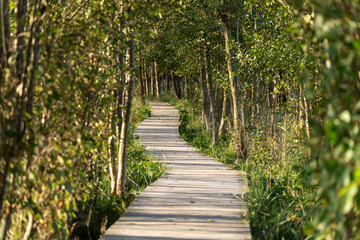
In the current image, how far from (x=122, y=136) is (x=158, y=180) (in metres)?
1.48

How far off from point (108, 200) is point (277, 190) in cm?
259

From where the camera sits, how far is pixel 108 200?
621 cm

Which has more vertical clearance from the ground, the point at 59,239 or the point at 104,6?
the point at 104,6

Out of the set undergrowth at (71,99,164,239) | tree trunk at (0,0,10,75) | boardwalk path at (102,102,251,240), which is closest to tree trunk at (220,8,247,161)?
boardwalk path at (102,102,251,240)

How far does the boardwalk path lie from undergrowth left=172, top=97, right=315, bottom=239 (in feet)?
0.74

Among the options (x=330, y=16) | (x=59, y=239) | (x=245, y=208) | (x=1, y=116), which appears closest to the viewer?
(x=330, y=16)

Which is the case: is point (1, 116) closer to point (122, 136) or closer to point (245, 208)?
point (122, 136)

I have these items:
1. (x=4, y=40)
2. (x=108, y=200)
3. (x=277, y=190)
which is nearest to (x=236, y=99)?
(x=277, y=190)

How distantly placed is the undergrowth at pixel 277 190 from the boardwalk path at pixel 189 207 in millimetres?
225

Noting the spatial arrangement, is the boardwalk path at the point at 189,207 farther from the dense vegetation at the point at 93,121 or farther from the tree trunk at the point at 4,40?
the tree trunk at the point at 4,40

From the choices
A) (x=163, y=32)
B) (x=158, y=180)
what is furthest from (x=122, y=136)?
(x=163, y=32)

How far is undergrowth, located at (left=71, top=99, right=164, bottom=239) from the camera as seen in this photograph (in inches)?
215

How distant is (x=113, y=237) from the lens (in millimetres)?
4543

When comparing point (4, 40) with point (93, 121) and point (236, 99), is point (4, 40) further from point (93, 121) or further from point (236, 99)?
point (236, 99)
